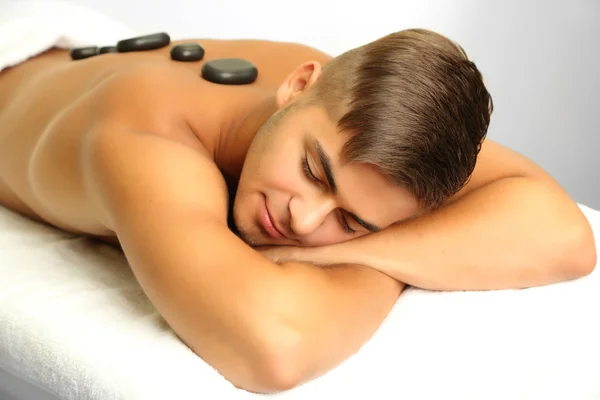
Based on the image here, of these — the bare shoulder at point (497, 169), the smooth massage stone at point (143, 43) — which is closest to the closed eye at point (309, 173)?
the bare shoulder at point (497, 169)

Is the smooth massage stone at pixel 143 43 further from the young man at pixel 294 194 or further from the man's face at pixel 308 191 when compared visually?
the man's face at pixel 308 191

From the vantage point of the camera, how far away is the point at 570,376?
32.4 inches

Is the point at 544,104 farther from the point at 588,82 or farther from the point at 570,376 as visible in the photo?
the point at 570,376

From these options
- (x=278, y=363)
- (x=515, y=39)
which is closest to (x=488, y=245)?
(x=278, y=363)

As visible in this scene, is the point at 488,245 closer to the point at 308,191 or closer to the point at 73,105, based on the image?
the point at 308,191

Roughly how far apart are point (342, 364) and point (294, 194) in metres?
0.20

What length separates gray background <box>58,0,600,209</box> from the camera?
71.2 inches

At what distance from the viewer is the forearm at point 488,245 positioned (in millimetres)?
919

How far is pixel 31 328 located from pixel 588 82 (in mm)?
1569

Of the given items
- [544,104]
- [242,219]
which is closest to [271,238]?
[242,219]

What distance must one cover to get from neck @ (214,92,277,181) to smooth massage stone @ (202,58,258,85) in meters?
0.06

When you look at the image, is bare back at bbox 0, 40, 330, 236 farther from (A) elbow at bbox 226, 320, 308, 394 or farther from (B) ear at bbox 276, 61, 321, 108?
(A) elbow at bbox 226, 320, 308, 394

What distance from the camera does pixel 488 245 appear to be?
0.95m

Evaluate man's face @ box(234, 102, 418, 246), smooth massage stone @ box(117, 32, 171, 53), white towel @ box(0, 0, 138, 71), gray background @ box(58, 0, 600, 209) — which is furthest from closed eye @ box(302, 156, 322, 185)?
gray background @ box(58, 0, 600, 209)
